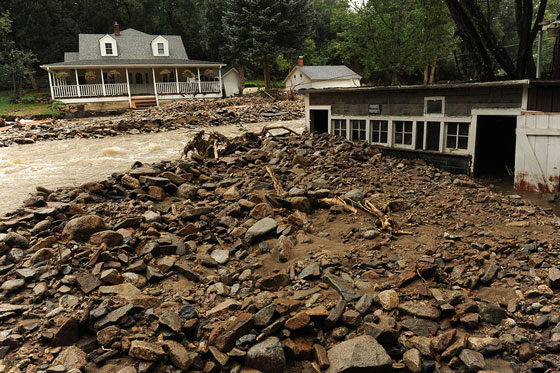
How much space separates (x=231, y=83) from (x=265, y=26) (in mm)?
7558

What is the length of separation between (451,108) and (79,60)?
35224 mm

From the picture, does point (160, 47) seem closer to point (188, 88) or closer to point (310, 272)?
point (188, 88)

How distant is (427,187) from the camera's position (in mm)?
9727

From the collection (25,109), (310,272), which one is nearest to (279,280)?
(310,272)

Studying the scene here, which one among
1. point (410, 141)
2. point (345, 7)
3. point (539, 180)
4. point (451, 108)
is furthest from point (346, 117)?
point (345, 7)

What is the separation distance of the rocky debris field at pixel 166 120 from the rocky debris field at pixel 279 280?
581 inches

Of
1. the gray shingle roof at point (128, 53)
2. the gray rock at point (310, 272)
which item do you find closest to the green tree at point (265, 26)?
the gray shingle roof at point (128, 53)

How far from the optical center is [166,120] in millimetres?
25609

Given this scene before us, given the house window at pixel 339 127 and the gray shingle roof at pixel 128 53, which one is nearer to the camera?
the house window at pixel 339 127

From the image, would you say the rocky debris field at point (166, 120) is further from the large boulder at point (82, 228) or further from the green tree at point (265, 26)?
the large boulder at point (82, 228)

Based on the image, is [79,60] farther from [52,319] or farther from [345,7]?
[52,319]

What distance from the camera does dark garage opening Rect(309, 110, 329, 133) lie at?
614 inches

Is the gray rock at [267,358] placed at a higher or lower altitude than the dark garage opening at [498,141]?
lower

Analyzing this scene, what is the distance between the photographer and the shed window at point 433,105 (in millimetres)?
10923
